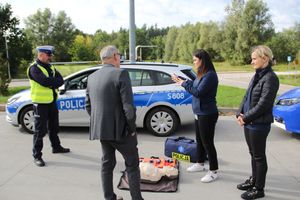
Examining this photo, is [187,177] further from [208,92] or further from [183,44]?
[183,44]

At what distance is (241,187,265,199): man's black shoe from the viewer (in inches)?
165

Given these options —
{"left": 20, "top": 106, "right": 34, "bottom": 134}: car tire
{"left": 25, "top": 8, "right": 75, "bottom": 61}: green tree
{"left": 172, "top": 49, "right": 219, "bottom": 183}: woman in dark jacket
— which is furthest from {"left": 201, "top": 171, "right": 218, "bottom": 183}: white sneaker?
{"left": 25, "top": 8, "right": 75, "bottom": 61}: green tree

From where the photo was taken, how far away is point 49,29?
76.8 metres

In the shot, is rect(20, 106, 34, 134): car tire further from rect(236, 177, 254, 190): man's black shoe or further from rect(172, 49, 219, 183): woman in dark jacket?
rect(236, 177, 254, 190): man's black shoe

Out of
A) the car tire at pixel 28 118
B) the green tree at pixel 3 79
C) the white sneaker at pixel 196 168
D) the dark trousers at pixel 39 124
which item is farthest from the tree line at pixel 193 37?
the white sneaker at pixel 196 168

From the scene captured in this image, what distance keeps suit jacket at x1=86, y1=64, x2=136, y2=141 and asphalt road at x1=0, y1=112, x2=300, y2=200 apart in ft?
3.56

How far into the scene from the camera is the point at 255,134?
159 inches

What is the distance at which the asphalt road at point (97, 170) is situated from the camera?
4379mm

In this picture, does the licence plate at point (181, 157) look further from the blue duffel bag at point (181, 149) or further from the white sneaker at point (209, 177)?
the white sneaker at point (209, 177)

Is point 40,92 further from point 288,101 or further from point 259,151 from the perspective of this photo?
point 288,101

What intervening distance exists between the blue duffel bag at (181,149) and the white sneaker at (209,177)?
0.74 m

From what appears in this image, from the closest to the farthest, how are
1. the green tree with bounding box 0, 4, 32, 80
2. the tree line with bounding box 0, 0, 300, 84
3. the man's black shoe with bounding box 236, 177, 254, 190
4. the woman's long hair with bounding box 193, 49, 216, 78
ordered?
the man's black shoe with bounding box 236, 177, 254, 190 → the woman's long hair with bounding box 193, 49, 216, 78 → the green tree with bounding box 0, 4, 32, 80 → the tree line with bounding box 0, 0, 300, 84

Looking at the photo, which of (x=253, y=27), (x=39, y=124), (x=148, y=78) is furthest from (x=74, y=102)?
(x=253, y=27)

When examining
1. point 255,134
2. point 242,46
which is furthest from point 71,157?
point 242,46
